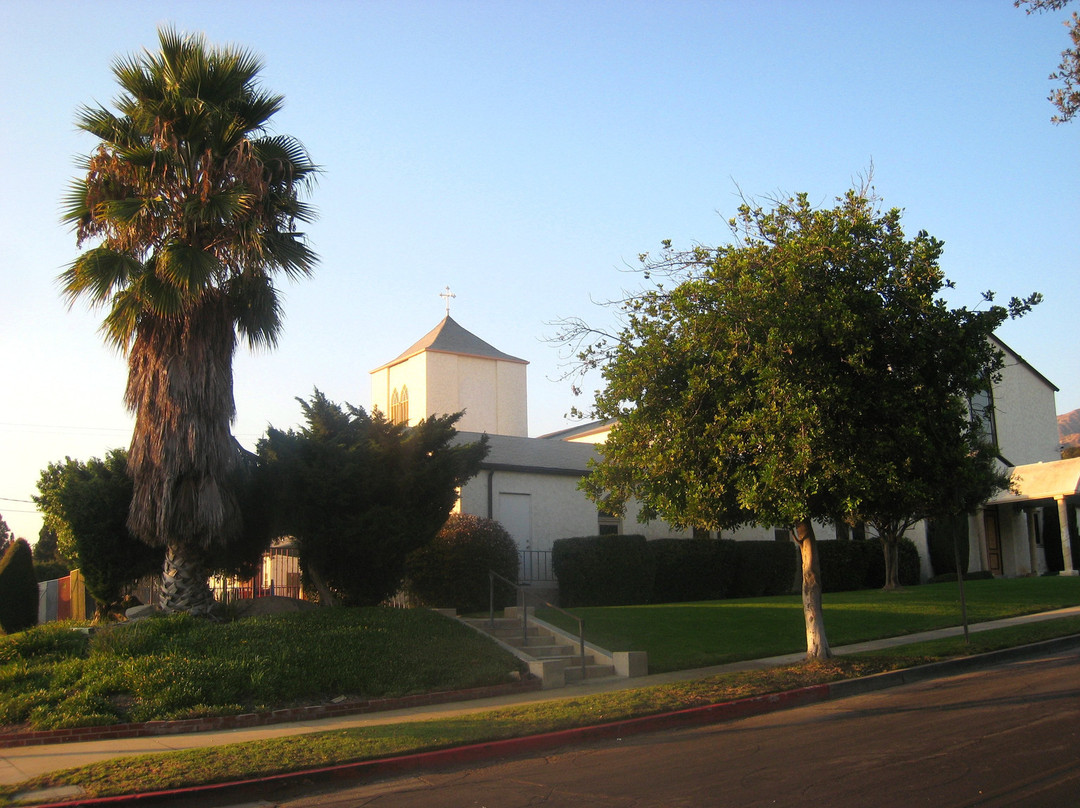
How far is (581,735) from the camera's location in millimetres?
10039

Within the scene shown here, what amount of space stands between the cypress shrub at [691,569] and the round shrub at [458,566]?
16.6 feet

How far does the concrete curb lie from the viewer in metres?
7.95

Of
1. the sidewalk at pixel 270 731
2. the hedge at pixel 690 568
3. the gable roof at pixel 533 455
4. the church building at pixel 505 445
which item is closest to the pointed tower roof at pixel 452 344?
the church building at pixel 505 445

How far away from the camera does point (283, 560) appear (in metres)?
20.9

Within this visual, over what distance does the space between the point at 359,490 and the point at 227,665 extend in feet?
13.1

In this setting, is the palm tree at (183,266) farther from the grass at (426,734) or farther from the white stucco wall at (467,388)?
the white stucco wall at (467,388)

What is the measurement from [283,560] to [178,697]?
32.1ft

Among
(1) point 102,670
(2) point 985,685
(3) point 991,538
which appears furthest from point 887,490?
(3) point 991,538

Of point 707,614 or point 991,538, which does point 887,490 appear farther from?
point 991,538

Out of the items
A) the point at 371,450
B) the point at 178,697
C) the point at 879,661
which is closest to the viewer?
the point at 178,697

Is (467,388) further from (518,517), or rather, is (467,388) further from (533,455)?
(518,517)

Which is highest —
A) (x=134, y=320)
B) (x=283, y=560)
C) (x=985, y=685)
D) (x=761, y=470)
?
(x=134, y=320)

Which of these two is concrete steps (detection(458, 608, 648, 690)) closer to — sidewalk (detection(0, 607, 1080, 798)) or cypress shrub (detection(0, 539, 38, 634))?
sidewalk (detection(0, 607, 1080, 798))

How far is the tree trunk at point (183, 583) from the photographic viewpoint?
14391mm
